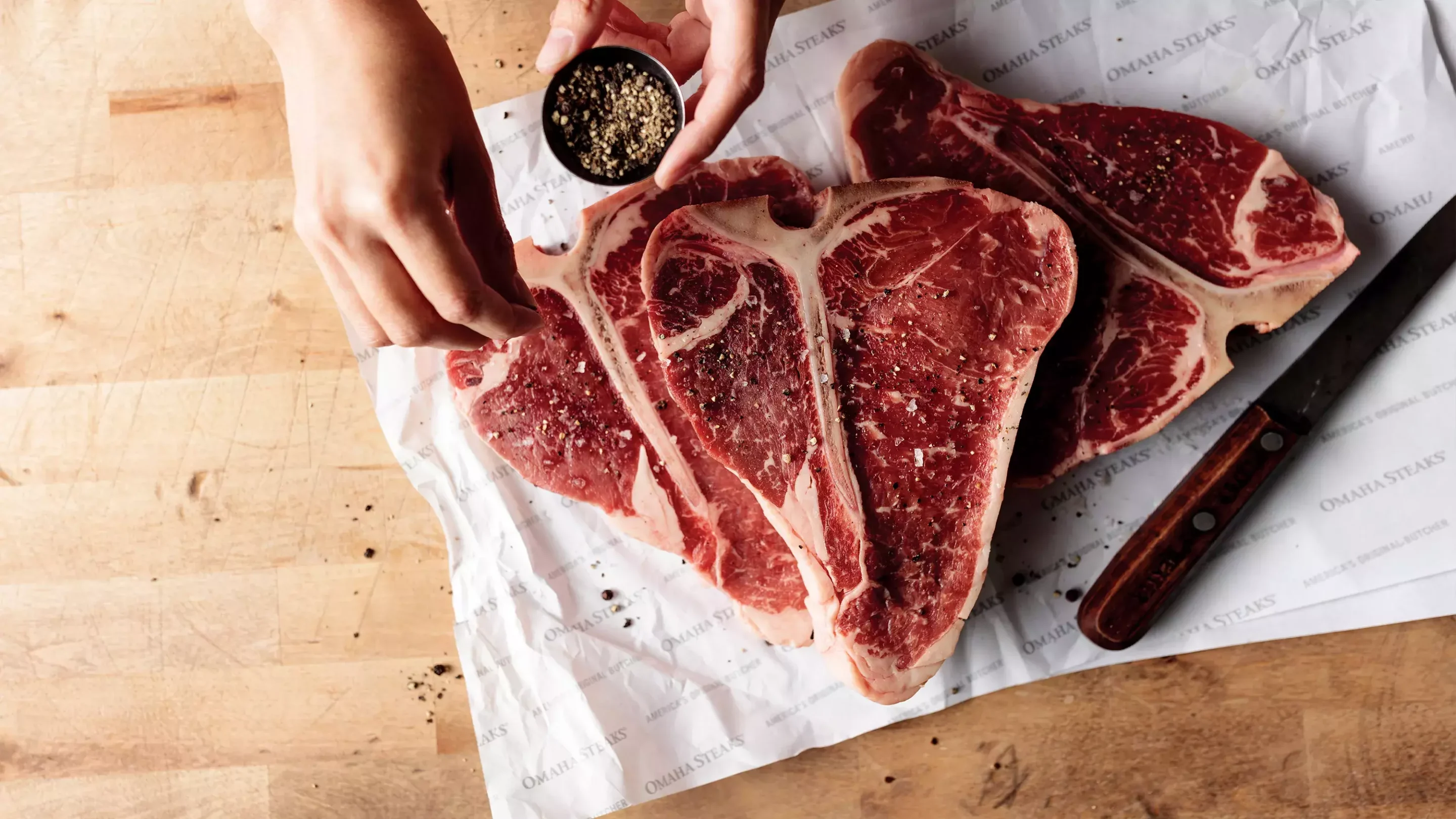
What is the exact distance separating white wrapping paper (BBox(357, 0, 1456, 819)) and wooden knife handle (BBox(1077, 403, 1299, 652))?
4.9 inches

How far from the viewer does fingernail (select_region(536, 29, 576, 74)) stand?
2490 millimetres

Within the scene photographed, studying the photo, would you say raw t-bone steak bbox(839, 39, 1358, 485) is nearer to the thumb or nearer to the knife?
the knife

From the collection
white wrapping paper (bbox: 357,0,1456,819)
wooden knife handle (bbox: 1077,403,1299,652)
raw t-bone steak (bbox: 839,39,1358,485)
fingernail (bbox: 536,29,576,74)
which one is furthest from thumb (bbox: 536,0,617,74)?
wooden knife handle (bbox: 1077,403,1299,652)

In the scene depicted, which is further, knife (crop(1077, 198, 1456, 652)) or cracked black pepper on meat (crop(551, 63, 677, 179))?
knife (crop(1077, 198, 1456, 652))

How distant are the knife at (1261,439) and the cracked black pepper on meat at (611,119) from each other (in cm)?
179

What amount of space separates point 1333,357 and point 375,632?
2.97 metres

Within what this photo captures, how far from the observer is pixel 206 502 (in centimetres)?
296

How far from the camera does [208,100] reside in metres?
2.94

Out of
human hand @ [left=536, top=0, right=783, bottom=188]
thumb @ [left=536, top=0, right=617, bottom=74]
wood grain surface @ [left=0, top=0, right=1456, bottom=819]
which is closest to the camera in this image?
human hand @ [left=536, top=0, right=783, bottom=188]

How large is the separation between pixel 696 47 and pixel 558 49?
0.42m

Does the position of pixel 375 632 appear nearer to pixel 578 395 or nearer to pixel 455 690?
pixel 455 690

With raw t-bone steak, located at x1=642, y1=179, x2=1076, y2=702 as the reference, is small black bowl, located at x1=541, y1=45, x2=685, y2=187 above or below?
above

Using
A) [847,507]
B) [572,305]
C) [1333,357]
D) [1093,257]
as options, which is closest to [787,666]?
[847,507]

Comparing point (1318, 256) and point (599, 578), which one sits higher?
point (1318, 256)
